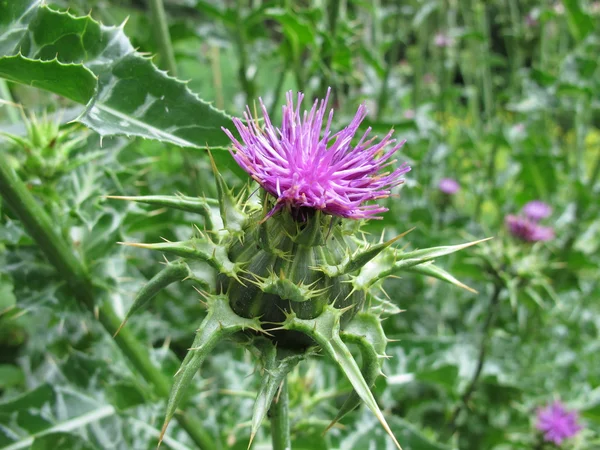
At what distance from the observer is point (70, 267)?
48.6 inches

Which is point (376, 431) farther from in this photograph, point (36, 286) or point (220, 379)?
point (36, 286)

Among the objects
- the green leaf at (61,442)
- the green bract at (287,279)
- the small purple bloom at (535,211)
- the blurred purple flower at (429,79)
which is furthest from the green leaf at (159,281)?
the blurred purple flower at (429,79)

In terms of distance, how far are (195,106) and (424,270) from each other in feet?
1.74

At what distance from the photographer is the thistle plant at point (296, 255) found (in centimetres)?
86

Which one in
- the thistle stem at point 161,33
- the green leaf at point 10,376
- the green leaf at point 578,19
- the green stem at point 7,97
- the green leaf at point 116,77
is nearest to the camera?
the green leaf at point 116,77

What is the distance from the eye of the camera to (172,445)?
149cm

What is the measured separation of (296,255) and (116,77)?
506 millimetres

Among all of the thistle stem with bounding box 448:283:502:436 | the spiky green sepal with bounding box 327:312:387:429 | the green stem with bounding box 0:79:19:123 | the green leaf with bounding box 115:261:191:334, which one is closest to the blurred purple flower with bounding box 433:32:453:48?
the thistle stem with bounding box 448:283:502:436

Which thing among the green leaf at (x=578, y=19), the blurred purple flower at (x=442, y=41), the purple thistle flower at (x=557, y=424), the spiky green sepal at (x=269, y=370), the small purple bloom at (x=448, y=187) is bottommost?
the purple thistle flower at (x=557, y=424)

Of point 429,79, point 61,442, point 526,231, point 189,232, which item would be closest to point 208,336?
point 61,442

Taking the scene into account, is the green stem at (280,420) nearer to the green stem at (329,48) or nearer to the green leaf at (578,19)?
the green stem at (329,48)

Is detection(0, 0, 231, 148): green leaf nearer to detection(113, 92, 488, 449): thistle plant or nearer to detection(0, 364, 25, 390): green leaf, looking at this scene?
detection(113, 92, 488, 449): thistle plant

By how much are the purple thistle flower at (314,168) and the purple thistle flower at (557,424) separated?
5.63 feet

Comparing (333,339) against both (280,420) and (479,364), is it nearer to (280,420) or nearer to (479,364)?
(280,420)
